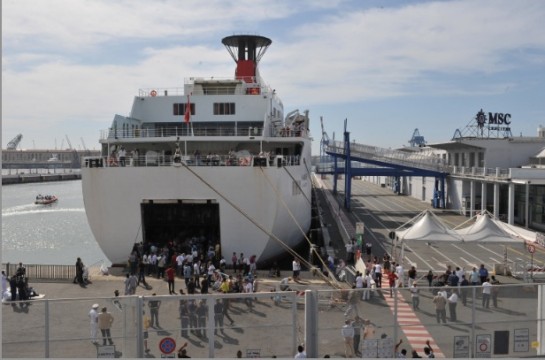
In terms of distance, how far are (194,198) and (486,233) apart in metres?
10.9

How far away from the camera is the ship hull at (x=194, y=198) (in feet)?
65.5

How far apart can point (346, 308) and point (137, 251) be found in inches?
493

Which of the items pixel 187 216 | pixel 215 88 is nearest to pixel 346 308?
pixel 187 216

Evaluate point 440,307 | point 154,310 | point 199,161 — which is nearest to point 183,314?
point 154,310

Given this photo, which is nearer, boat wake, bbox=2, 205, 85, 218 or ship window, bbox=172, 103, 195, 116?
ship window, bbox=172, 103, 195, 116

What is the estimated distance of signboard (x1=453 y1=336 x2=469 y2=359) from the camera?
9266 mm

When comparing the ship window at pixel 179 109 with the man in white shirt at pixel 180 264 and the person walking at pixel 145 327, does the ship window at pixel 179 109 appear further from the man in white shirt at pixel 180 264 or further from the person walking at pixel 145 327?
the person walking at pixel 145 327

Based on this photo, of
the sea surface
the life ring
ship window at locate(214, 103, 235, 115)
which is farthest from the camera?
the sea surface

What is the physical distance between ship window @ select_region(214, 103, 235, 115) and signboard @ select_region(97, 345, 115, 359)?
17.7 m

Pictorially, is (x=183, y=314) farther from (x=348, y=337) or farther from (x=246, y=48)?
(x=246, y=48)

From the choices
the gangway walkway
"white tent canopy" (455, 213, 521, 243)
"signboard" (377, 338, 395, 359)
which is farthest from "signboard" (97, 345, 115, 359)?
the gangway walkway

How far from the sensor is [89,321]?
920 centimetres

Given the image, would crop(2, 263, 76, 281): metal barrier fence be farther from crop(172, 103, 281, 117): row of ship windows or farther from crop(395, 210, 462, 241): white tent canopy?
crop(395, 210, 462, 241): white tent canopy

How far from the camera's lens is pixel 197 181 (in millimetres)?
20062
